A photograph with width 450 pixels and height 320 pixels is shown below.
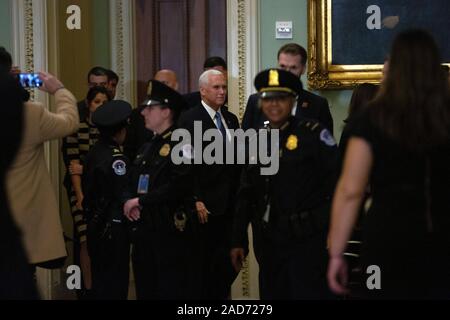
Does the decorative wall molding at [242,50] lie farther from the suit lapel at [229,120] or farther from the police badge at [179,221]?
the police badge at [179,221]

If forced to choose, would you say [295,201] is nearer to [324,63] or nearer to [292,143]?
[292,143]

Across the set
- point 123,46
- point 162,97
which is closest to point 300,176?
point 162,97

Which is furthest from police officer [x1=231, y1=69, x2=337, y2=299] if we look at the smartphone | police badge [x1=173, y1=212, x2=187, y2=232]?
the smartphone

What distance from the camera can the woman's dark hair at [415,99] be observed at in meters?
3.14

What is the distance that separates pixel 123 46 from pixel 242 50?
1.82 metres

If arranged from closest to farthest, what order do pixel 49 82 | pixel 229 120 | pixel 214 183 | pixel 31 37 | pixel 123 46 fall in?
pixel 49 82
pixel 214 183
pixel 229 120
pixel 31 37
pixel 123 46

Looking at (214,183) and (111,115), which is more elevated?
(111,115)

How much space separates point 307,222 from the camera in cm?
414

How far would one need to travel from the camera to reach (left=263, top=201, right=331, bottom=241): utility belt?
4.14 m

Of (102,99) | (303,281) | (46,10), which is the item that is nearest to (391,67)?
(303,281)

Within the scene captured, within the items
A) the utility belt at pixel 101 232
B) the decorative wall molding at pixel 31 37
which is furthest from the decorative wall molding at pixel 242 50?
the utility belt at pixel 101 232

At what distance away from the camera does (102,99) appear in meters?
6.25
